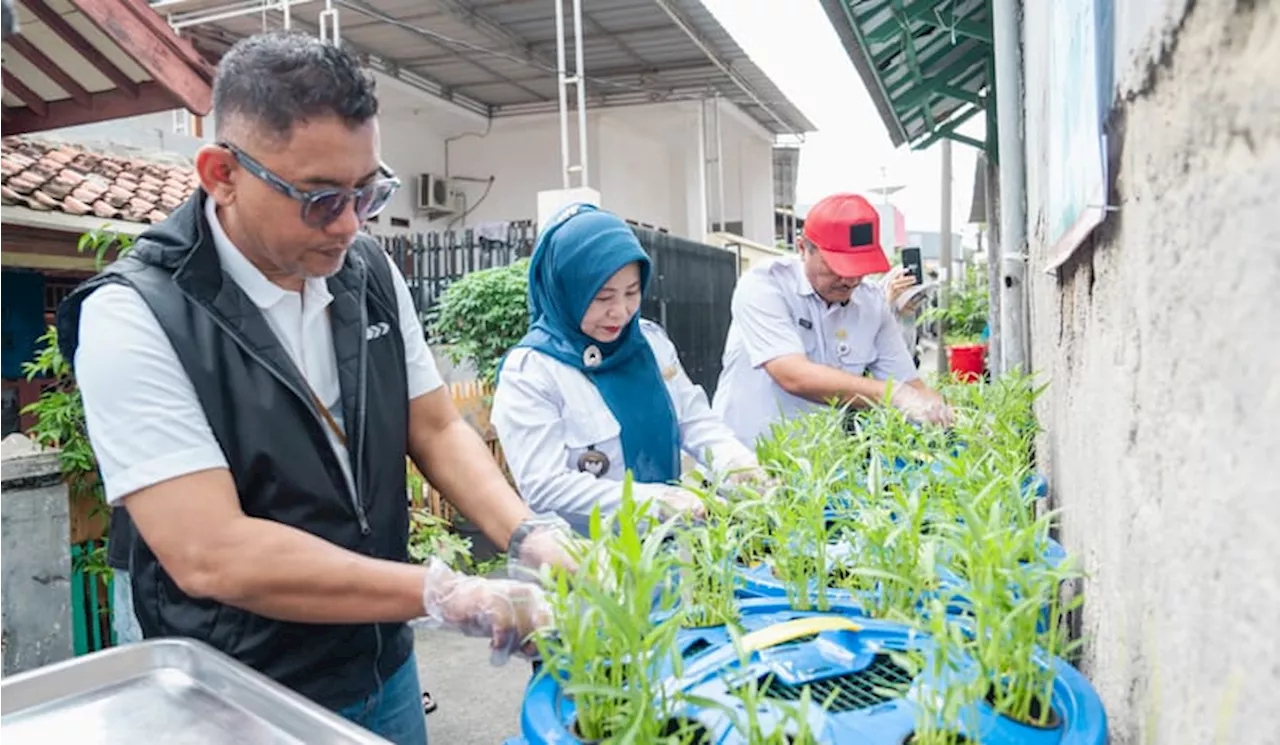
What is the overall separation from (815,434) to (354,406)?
3.37 feet

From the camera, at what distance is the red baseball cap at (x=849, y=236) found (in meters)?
2.96

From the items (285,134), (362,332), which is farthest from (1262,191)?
(362,332)

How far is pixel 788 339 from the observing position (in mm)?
3047

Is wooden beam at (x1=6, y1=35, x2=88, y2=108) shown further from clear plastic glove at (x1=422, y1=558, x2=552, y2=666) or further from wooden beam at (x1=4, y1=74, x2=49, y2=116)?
clear plastic glove at (x1=422, y1=558, x2=552, y2=666)

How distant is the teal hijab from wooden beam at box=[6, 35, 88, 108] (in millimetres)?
5597

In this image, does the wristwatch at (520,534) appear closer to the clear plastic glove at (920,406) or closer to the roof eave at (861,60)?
the clear plastic glove at (920,406)

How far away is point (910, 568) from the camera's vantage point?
4.05 feet

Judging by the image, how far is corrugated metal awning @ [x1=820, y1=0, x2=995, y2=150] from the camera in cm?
490

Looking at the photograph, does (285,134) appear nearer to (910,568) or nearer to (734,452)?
(910,568)

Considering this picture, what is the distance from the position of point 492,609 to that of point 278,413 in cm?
49

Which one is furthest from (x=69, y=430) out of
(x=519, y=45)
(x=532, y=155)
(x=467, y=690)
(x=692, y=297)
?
(x=532, y=155)

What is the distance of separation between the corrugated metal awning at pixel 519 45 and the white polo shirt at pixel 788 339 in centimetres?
704

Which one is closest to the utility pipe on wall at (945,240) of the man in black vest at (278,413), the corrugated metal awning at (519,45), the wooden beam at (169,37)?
the corrugated metal awning at (519,45)

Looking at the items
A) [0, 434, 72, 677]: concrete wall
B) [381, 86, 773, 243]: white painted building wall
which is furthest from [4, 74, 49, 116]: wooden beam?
[381, 86, 773, 243]: white painted building wall
